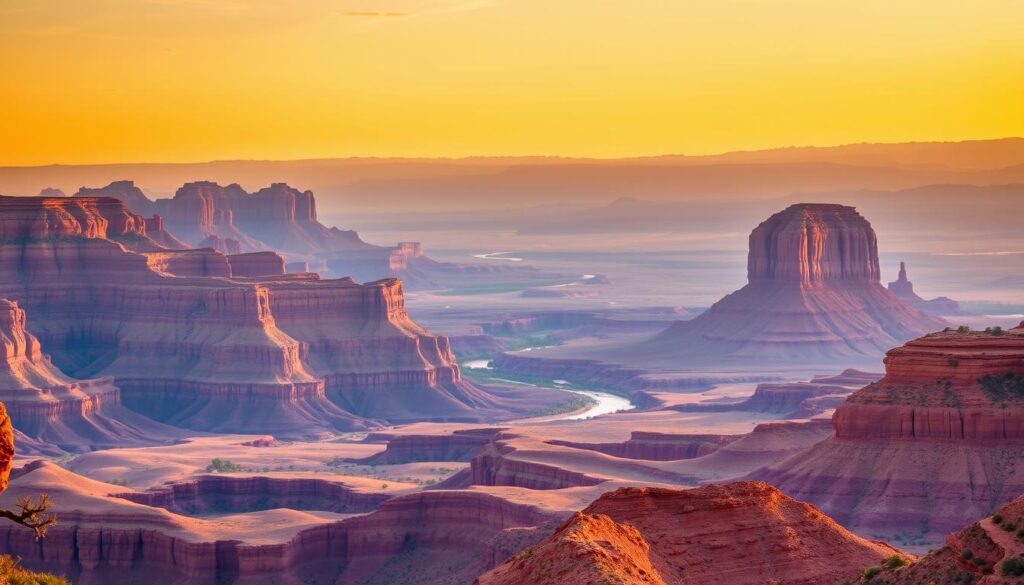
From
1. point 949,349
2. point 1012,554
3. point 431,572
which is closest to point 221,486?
point 431,572

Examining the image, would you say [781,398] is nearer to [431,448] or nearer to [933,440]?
[431,448]

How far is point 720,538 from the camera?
56.5 metres

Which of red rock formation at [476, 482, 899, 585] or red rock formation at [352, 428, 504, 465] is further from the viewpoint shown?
red rock formation at [352, 428, 504, 465]

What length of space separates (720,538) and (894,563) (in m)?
4.49

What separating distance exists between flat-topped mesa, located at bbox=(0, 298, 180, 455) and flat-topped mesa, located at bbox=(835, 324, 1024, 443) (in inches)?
3631

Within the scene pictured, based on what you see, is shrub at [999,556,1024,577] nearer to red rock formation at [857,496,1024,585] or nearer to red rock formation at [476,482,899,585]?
red rock formation at [857,496,1024,585]

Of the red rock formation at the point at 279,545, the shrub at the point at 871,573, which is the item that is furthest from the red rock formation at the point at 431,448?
the shrub at the point at 871,573

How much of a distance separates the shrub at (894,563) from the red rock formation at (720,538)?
236 cm

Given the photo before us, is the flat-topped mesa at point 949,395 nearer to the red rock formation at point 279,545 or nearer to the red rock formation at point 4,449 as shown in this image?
the red rock formation at point 279,545

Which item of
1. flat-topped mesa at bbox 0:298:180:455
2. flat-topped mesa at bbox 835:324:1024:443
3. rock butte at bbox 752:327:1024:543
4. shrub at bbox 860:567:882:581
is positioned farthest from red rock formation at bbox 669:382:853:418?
shrub at bbox 860:567:882:581

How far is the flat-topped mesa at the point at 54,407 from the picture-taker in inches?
7165

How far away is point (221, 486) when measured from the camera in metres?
130

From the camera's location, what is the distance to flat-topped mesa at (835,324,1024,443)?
94.0m

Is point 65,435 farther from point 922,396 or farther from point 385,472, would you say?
point 922,396
